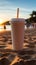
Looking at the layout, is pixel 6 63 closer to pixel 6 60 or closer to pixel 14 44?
pixel 6 60

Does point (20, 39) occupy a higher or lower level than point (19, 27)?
lower

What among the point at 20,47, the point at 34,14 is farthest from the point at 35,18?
the point at 20,47

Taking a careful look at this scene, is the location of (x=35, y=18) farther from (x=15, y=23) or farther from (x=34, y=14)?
(x=15, y=23)

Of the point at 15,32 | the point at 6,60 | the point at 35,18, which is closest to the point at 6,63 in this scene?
the point at 6,60

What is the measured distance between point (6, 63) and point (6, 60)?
0.17 ft

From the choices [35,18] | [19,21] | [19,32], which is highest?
[19,21]

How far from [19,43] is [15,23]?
10.4 inches

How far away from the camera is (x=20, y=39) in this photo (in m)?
2.21

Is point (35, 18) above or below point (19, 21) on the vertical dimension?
below

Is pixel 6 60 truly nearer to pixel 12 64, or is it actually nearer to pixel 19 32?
pixel 12 64

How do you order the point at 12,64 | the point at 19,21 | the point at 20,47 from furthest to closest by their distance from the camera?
the point at 20,47 < the point at 19,21 < the point at 12,64

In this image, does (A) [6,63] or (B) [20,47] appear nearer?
(A) [6,63]

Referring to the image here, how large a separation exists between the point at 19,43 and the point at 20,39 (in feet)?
0.19

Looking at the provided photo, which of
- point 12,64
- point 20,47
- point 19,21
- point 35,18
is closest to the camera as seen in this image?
point 12,64
